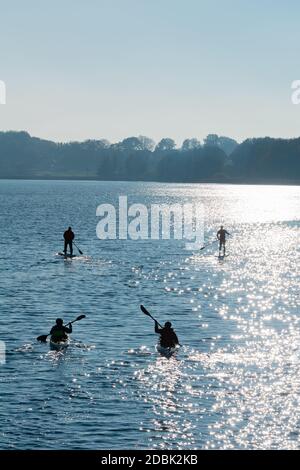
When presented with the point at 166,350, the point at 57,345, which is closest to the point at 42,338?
the point at 57,345

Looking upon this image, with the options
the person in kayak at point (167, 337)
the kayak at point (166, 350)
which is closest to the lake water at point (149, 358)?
the kayak at point (166, 350)

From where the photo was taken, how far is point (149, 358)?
38.5m

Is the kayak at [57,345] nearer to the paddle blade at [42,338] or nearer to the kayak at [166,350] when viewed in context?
the paddle blade at [42,338]

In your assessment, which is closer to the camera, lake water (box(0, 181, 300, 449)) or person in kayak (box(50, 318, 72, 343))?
lake water (box(0, 181, 300, 449))

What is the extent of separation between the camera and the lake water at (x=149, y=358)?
2877 cm

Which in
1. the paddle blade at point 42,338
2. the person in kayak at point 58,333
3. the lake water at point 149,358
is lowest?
the lake water at point 149,358

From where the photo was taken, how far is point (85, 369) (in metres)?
36.3

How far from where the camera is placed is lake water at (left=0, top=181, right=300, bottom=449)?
94.4ft

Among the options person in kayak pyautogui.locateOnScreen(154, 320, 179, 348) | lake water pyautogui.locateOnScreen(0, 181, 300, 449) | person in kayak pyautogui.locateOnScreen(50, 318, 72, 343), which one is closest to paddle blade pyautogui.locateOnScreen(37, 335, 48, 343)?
lake water pyautogui.locateOnScreen(0, 181, 300, 449)

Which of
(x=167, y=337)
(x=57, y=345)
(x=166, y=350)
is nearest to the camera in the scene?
(x=166, y=350)

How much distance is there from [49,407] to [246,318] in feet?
69.4

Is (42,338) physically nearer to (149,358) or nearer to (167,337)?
(149,358)

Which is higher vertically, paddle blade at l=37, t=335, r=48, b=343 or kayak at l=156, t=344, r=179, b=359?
paddle blade at l=37, t=335, r=48, b=343

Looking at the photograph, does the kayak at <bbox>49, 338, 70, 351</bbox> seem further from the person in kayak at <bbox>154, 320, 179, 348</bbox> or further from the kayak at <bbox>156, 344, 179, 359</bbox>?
the person in kayak at <bbox>154, 320, 179, 348</bbox>
